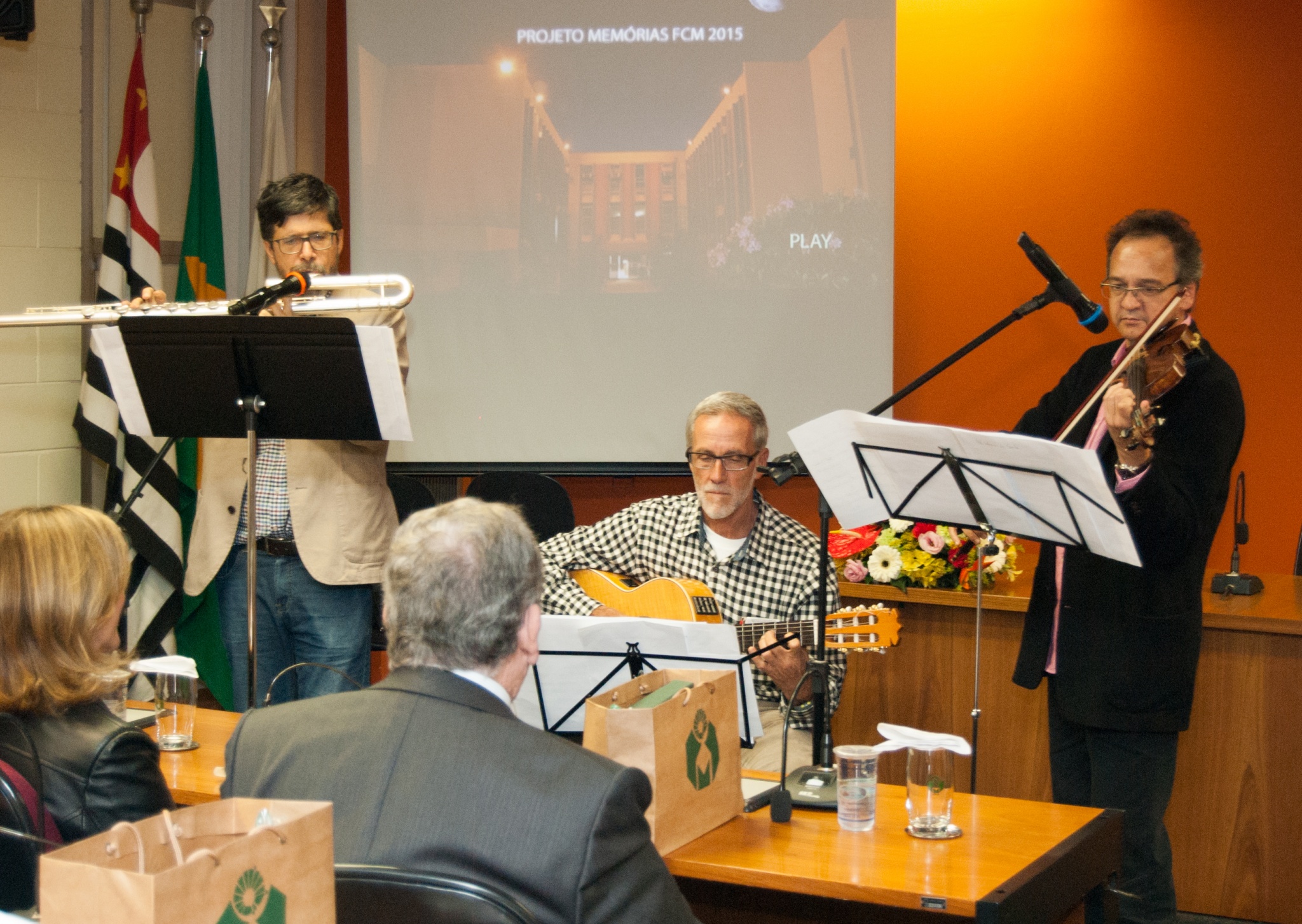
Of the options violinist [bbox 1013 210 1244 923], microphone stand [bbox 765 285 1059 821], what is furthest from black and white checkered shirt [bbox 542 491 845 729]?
violinist [bbox 1013 210 1244 923]

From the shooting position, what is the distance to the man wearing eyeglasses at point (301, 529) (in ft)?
9.78

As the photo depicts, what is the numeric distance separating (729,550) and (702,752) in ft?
3.49

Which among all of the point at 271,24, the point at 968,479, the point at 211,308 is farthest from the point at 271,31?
the point at 968,479

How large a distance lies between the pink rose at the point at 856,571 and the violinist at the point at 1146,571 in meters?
0.92

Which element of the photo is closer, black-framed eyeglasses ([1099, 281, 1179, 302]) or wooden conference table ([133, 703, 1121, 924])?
wooden conference table ([133, 703, 1121, 924])

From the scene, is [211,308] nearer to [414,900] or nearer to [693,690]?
[693,690]

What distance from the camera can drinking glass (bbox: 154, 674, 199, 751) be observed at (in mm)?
2330

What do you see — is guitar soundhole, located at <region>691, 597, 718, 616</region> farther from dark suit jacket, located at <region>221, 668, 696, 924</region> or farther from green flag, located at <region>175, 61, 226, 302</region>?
green flag, located at <region>175, 61, 226, 302</region>

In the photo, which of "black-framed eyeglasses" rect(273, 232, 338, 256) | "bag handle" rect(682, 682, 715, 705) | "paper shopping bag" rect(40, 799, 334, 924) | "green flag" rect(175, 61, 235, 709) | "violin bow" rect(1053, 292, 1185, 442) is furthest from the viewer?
"green flag" rect(175, 61, 235, 709)

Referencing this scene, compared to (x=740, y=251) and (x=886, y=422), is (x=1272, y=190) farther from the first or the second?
(x=886, y=422)

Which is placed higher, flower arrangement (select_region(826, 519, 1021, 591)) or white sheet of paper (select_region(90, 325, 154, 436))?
white sheet of paper (select_region(90, 325, 154, 436))

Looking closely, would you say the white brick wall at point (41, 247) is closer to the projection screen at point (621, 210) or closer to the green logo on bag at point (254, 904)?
the projection screen at point (621, 210)

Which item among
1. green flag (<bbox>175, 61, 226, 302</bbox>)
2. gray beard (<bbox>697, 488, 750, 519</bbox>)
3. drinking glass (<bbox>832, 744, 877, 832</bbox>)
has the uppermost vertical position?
green flag (<bbox>175, 61, 226, 302</bbox>)

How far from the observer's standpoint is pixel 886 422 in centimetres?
218
